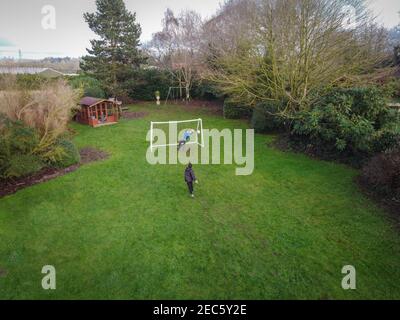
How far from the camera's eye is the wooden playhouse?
19.2 m

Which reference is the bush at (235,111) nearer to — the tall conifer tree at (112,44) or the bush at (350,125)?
the bush at (350,125)

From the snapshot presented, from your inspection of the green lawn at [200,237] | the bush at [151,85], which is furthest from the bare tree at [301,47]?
the bush at [151,85]

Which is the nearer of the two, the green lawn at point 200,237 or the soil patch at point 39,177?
the green lawn at point 200,237

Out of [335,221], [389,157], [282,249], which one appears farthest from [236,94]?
[282,249]

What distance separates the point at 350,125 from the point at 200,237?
8.33m

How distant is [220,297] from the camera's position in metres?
5.18

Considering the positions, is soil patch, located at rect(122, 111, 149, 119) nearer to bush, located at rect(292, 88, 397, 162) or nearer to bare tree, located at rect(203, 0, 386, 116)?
bare tree, located at rect(203, 0, 386, 116)

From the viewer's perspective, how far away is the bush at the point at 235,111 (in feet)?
69.4

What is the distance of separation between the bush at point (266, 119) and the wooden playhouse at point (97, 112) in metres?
10.8

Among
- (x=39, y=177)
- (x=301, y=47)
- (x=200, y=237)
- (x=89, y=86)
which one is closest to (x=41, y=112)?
(x=39, y=177)

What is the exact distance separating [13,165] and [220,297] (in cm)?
908

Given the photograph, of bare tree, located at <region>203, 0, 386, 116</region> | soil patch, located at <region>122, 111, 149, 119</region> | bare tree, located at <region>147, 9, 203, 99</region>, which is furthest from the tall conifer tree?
bare tree, located at <region>203, 0, 386, 116</region>

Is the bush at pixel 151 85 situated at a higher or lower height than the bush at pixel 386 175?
higher

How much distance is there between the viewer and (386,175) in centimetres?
850
